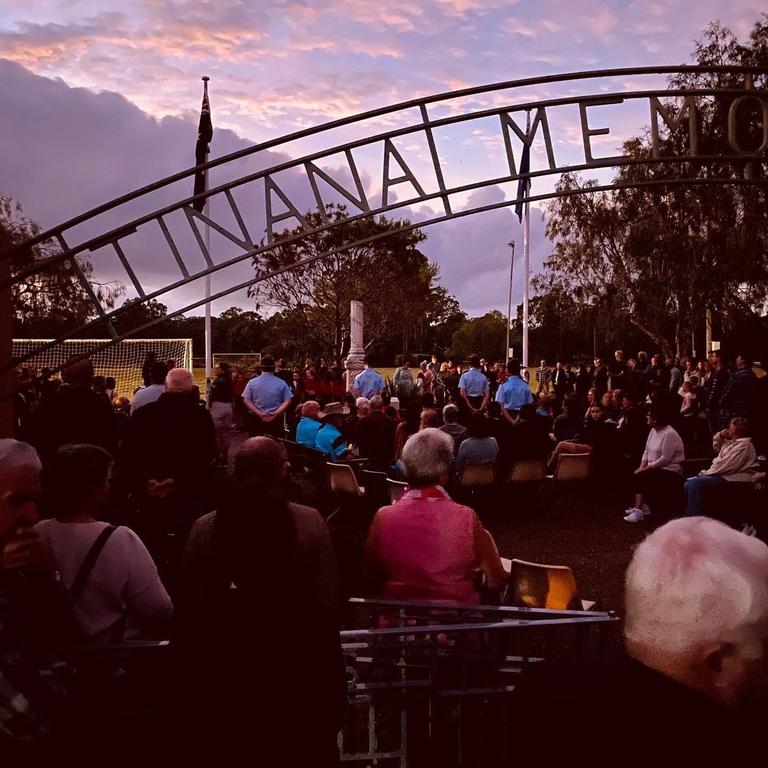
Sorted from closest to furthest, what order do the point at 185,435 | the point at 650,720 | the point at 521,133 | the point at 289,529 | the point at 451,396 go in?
the point at 650,720, the point at 289,529, the point at 185,435, the point at 521,133, the point at 451,396

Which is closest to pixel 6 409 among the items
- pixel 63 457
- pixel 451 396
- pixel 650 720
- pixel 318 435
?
pixel 63 457

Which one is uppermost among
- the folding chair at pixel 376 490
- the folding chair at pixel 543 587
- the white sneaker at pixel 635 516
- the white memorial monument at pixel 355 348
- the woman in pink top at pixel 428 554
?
the white memorial monument at pixel 355 348

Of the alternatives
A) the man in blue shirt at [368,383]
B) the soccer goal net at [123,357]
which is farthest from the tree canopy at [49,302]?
the man in blue shirt at [368,383]

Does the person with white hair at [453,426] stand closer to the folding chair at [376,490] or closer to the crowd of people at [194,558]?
the folding chair at [376,490]

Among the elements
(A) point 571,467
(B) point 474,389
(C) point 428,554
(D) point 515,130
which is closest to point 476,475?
(A) point 571,467

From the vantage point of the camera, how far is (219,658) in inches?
102

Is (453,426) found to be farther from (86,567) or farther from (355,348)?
(355,348)

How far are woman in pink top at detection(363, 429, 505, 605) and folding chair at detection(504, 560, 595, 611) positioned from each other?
402 millimetres

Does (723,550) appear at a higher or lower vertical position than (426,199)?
lower

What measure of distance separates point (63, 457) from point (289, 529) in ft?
3.81

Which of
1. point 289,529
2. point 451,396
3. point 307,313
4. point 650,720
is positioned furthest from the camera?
point 307,313

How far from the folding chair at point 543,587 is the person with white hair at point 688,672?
280cm

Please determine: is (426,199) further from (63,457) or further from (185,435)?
(63,457)

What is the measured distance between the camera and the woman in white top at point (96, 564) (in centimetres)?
329
